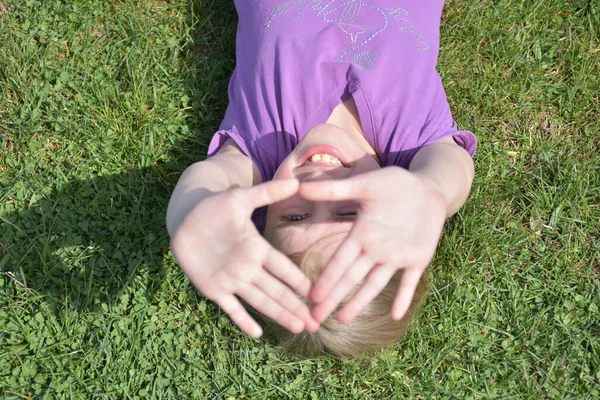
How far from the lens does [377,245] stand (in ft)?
7.04

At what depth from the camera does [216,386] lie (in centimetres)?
324

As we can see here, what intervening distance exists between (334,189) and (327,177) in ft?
1.82

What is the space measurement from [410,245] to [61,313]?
6.82 ft

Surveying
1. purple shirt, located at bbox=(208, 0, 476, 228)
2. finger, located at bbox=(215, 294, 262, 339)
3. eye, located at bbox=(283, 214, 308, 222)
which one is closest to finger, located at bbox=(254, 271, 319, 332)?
finger, located at bbox=(215, 294, 262, 339)

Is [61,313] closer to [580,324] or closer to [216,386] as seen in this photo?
[216,386]

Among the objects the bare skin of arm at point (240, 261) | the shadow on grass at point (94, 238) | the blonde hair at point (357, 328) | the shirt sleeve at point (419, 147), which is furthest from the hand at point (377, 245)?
the shadow on grass at point (94, 238)

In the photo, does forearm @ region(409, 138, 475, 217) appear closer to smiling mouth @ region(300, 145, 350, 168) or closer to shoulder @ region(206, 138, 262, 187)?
smiling mouth @ region(300, 145, 350, 168)

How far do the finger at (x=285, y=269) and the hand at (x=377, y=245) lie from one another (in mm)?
47

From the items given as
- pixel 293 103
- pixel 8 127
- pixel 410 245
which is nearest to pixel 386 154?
pixel 293 103

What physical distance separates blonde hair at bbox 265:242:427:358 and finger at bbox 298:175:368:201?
0.49 meters

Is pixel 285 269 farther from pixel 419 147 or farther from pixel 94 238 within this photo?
pixel 94 238

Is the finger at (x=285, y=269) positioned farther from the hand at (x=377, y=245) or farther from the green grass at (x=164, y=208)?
the green grass at (x=164, y=208)

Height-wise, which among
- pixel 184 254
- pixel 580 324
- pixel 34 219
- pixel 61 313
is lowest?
pixel 580 324

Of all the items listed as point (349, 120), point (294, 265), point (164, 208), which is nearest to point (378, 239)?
point (294, 265)
